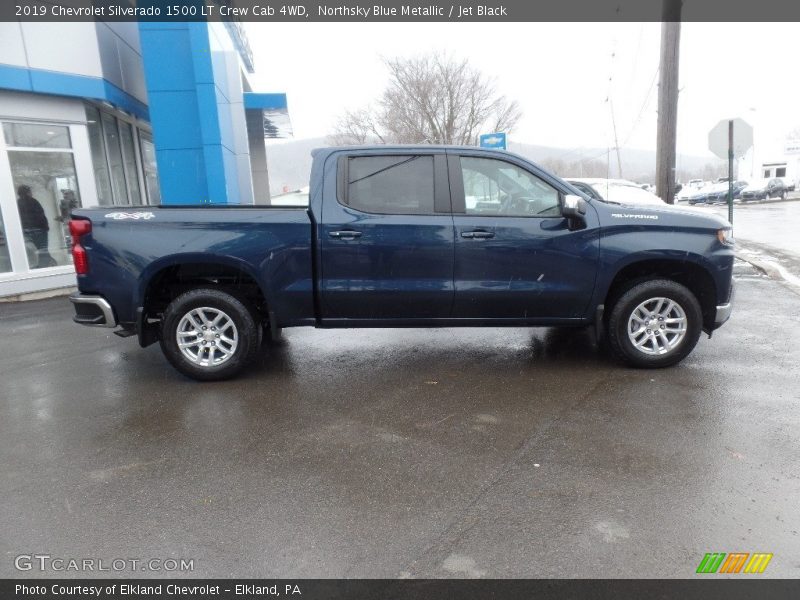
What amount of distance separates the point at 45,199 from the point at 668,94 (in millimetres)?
12432

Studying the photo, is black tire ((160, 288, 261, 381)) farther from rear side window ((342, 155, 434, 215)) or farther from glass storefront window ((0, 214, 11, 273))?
glass storefront window ((0, 214, 11, 273))

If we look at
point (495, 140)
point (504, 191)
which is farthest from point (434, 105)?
point (504, 191)

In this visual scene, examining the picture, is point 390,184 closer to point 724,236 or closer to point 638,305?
point 638,305

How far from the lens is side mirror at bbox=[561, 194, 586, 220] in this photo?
477cm

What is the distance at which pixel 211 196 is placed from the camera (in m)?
11.6

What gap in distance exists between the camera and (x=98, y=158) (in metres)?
11.8

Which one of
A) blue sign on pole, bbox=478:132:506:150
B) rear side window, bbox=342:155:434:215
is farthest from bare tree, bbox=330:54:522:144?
rear side window, bbox=342:155:434:215

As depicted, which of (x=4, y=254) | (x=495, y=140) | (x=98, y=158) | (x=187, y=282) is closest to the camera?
(x=187, y=282)

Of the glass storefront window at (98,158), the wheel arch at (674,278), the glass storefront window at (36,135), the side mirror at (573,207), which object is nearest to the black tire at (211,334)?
the side mirror at (573,207)

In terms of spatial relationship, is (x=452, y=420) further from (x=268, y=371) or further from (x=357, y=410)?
(x=268, y=371)

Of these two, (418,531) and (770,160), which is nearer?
(418,531)

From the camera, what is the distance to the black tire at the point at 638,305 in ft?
16.6

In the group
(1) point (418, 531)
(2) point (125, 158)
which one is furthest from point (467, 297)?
(2) point (125, 158)

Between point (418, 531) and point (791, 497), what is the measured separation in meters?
2.10
